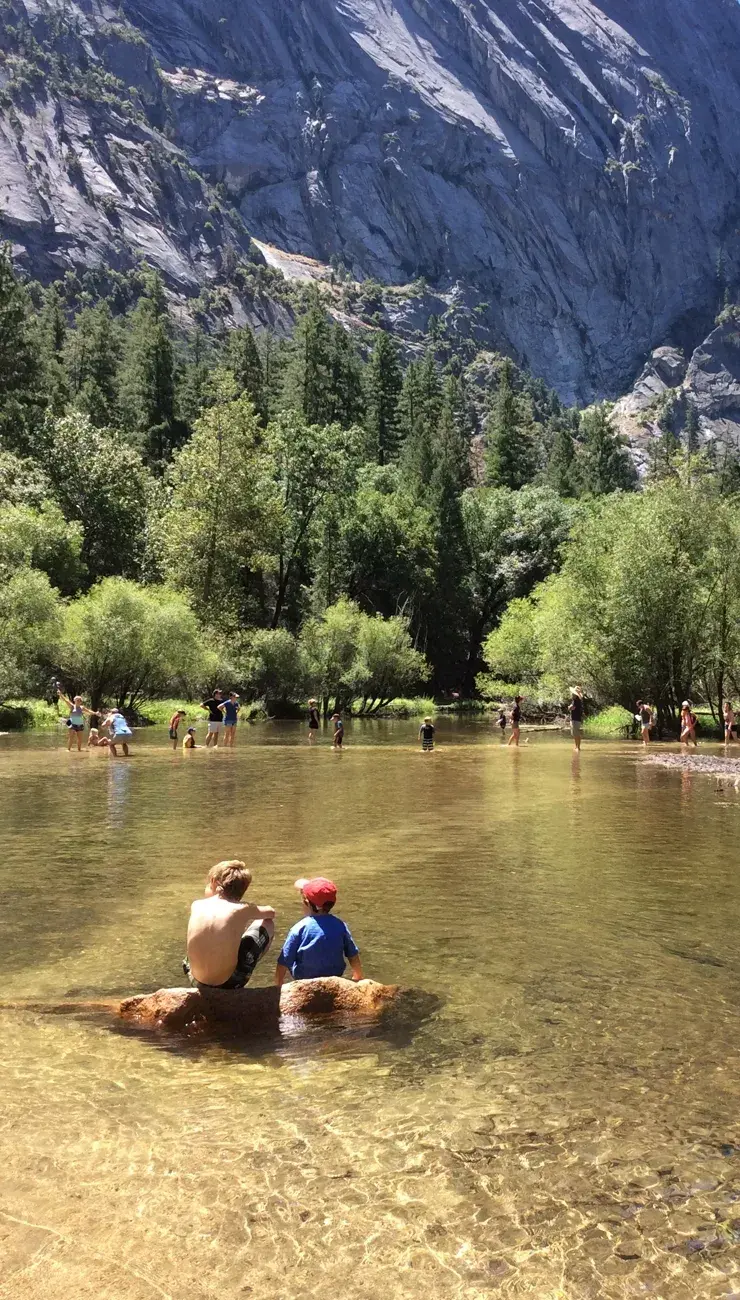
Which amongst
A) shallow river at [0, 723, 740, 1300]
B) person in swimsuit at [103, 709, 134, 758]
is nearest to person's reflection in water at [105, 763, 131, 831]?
person in swimsuit at [103, 709, 134, 758]

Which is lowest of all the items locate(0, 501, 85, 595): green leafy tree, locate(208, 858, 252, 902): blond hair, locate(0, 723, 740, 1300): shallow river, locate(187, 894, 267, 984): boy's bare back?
locate(0, 723, 740, 1300): shallow river

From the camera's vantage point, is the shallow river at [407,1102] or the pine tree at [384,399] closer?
the shallow river at [407,1102]

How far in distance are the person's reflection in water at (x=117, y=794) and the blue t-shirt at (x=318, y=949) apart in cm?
846

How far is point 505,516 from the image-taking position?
88.6 meters

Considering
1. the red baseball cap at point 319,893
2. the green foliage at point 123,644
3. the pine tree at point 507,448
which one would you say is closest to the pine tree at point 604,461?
the pine tree at point 507,448

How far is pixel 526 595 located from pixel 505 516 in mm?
8849

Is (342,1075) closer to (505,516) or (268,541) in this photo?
(268,541)

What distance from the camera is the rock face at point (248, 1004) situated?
6801 mm

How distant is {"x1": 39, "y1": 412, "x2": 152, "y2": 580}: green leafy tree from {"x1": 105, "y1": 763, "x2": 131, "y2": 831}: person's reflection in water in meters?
43.7

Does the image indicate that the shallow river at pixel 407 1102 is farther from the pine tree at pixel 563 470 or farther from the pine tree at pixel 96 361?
the pine tree at pixel 563 470

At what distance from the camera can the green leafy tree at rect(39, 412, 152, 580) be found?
6719 centimetres

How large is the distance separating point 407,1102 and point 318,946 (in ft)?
6.81

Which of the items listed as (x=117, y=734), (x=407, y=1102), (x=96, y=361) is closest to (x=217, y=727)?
(x=117, y=734)

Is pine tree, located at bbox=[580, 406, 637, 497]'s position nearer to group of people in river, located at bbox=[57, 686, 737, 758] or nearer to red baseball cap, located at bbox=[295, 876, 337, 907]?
group of people in river, located at bbox=[57, 686, 737, 758]
